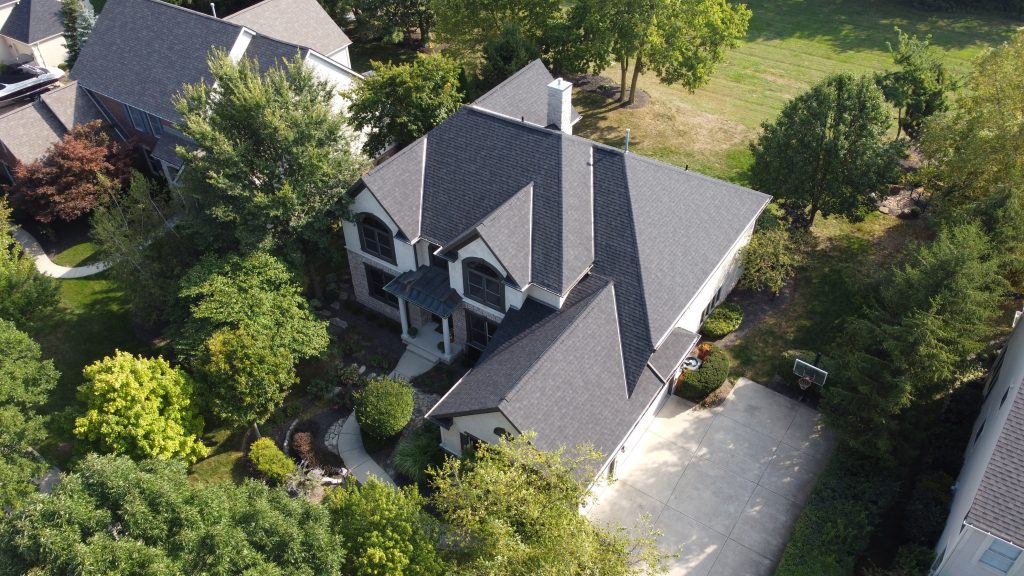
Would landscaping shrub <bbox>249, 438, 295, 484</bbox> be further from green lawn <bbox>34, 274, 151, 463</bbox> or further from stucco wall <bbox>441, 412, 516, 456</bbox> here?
green lawn <bbox>34, 274, 151, 463</bbox>

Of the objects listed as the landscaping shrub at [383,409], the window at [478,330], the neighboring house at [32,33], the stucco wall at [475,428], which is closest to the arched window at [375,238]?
the window at [478,330]

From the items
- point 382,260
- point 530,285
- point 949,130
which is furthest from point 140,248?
point 949,130

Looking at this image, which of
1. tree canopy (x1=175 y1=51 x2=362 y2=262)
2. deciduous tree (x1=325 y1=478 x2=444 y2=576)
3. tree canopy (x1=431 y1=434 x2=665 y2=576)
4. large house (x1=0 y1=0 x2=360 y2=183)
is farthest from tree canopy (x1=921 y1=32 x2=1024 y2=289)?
large house (x1=0 y1=0 x2=360 y2=183)

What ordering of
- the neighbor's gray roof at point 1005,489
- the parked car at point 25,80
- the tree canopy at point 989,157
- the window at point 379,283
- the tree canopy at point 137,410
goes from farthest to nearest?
the parked car at point 25,80
the window at point 379,283
the tree canopy at point 989,157
the tree canopy at point 137,410
the neighbor's gray roof at point 1005,489

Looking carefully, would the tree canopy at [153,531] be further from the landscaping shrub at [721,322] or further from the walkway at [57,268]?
the walkway at [57,268]

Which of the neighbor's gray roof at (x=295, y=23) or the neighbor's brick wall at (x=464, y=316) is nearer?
the neighbor's brick wall at (x=464, y=316)

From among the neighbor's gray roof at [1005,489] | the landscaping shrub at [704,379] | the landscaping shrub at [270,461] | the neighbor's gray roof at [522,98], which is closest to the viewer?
the neighbor's gray roof at [1005,489]
